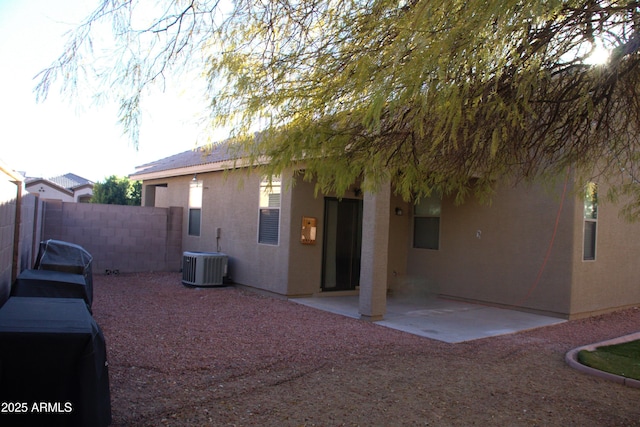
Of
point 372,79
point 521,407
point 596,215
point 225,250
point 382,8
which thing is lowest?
point 521,407

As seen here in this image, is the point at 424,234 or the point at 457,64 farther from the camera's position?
the point at 424,234

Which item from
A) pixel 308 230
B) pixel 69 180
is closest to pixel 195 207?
pixel 308 230

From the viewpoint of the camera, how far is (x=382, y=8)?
5496mm

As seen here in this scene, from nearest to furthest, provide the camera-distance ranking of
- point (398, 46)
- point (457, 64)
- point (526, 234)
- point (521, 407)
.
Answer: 1. point (457, 64)
2. point (398, 46)
3. point (521, 407)
4. point (526, 234)

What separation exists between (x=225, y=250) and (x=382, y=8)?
929 centimetres

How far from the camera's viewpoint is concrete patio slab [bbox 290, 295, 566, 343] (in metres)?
8.82

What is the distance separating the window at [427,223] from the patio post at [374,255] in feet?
11.9

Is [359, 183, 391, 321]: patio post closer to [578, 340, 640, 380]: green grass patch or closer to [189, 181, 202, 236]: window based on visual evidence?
[578, 340, 640, 380]: green grass patch

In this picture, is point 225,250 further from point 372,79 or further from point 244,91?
point 372,79

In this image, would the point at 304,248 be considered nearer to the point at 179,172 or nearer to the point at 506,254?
the point at 506,254

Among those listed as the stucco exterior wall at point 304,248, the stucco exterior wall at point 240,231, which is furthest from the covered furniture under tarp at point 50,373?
the stucco exterior wall at point 304,248

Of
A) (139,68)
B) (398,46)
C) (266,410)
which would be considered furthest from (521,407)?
(139,68)

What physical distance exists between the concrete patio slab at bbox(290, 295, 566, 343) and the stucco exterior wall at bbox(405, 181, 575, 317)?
1.18 feet

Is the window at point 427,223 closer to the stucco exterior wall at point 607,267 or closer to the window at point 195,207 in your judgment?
the stucco exterior wall at point 607,267
